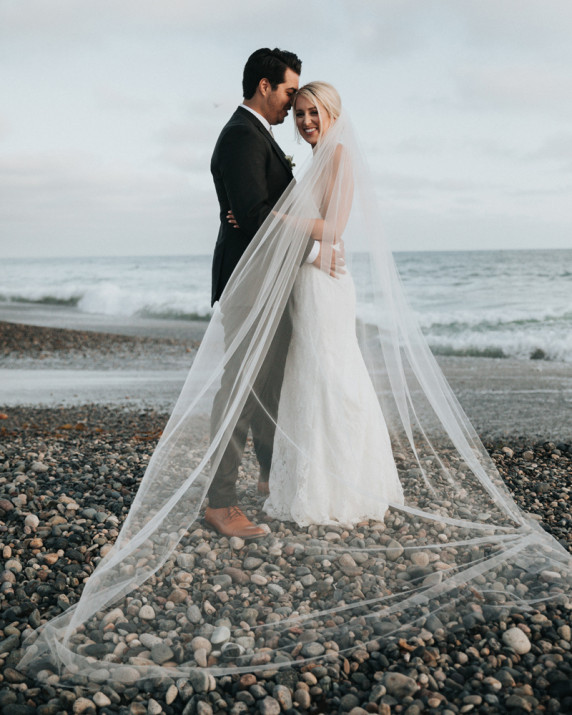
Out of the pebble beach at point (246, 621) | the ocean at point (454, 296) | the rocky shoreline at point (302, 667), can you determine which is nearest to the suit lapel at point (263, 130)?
the pebble beach at point (246, 621)

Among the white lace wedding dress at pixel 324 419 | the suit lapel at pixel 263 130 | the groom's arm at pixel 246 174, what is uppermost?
the suit lapel at pixel 263 130

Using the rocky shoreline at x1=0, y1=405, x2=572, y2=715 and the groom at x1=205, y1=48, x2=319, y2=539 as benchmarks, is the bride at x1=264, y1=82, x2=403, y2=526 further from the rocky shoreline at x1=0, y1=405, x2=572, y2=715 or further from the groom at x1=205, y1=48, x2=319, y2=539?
the rocky shoreline at x1=0, y1=405, x2=572, y2=715

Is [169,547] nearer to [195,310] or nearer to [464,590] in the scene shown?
[464,590]

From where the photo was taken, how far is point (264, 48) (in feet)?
10.8

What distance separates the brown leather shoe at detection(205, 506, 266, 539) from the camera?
10.8 ft

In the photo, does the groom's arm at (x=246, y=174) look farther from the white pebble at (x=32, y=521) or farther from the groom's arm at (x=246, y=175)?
the white pebble at (x=32, y=521)

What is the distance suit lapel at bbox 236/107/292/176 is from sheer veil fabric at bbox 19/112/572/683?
228 millimetres

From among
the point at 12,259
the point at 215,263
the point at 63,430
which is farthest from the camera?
the point at 12,259

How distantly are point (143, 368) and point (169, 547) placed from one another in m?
8.81

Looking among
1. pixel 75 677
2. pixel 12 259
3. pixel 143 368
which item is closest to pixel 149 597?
pixel 75 677

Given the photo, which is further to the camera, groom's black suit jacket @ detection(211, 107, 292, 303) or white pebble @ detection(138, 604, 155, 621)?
groom's black suit jacket @ detection(211, 107, 292, 303)

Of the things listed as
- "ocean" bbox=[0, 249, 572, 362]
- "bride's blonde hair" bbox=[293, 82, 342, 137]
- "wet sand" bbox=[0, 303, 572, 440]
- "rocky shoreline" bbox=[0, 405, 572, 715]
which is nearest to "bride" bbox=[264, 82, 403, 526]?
"bride's blonde hair" bbox=[293, 82, 342, 137]

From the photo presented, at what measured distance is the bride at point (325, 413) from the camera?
11.0 ft

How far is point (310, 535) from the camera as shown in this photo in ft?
10.9
